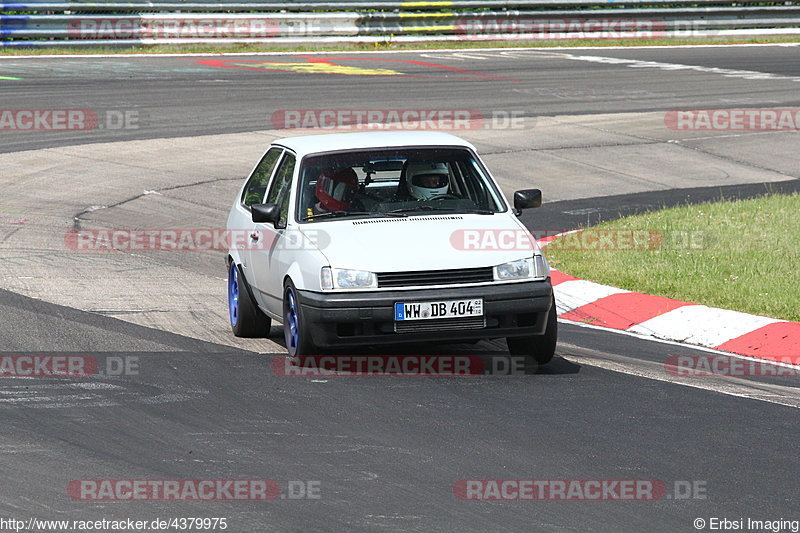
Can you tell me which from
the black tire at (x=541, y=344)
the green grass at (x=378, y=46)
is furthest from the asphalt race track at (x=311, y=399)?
the green grass at (x=378, y=46)

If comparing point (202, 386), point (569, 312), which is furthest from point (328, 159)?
point (569, 312)

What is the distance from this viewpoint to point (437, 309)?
7.97m

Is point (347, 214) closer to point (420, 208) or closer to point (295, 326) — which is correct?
point (420, 208)

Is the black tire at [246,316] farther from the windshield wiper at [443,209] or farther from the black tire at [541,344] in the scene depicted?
the black tire at [541,344]

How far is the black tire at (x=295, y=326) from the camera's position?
816cm

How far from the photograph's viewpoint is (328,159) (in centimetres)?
911

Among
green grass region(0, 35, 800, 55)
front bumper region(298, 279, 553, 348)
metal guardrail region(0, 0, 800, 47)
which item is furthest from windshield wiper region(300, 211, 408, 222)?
green grass region(0, 35, 800, 55)

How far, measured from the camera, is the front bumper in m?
7.94

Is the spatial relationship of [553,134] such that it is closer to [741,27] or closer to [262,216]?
[262,216]

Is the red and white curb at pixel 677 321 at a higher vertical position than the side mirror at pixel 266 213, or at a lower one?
lower

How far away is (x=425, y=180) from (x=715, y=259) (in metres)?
4.10

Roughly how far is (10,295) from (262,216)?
297 centimetres

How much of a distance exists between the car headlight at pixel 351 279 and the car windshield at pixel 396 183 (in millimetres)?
930

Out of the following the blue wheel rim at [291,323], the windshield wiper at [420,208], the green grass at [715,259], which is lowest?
the green grass at [715,259]
